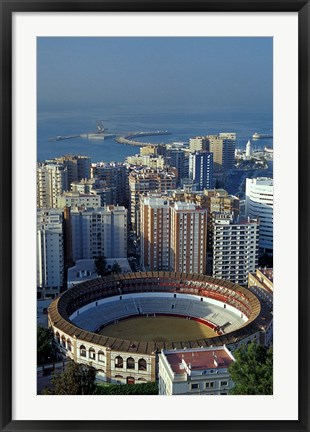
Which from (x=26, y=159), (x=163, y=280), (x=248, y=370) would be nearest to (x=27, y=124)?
(x=26, y=159)

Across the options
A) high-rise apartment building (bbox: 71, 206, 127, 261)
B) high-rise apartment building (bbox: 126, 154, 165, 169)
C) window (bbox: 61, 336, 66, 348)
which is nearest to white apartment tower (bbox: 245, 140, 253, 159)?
high-rise apartment building (bbox: 126, 154, 165, 169)

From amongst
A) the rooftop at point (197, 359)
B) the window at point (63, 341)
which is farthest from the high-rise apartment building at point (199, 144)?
the rooftop at point (197, 359)

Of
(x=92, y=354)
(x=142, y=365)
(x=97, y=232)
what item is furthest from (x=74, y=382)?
(x=97, y=232)

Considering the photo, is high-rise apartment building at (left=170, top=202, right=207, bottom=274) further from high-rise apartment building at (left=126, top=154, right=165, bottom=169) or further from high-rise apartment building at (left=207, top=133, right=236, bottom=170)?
high-rise apartment building at (left=207, top=133, right=236, bottom=170)

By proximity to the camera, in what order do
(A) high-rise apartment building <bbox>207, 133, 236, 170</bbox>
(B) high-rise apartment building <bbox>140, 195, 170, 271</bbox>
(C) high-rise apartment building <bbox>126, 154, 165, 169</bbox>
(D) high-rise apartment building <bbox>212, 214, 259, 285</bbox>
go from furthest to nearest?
(A) high-rise apartment building <bbox>207, 133, 236, 170</bbox> → (C) high-rise apartment building <bbox>126, 154, 165, 169</bbox> → (B) high-rise apartment building <bbox>140, 195, 170, 271</bbox> → (D) high-rise apartment building <bbox>212, 214, 259, 285</bbox>
